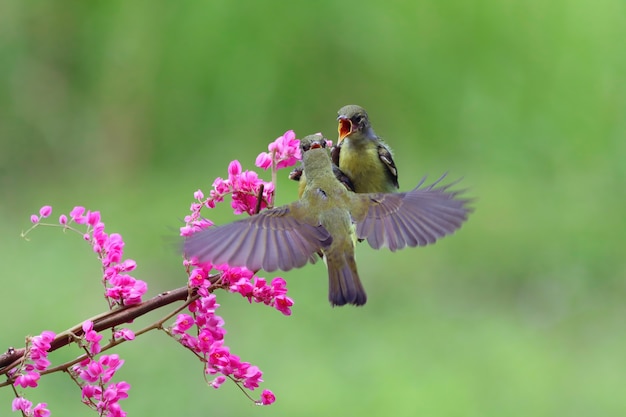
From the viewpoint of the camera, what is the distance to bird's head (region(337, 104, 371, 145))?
1.35 metres

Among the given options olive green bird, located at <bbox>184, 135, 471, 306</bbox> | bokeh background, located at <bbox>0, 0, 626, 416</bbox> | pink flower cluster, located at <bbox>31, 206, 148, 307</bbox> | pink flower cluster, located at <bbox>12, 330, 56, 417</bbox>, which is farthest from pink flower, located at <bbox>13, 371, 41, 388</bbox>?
bokeh background, located at <bbox>0, 0, 626, 416</bbox>

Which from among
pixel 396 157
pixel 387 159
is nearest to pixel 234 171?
pixel 387 159

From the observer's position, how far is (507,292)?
12.7 feet

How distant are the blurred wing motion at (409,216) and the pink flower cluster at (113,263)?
31 cm

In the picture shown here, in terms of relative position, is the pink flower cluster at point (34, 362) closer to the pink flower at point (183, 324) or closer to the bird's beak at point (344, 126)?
the pink flower at point (183, 324)

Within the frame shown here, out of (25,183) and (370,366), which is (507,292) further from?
(25,183)

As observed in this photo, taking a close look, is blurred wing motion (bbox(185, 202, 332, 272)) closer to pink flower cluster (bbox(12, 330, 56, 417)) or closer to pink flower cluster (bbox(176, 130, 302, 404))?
pink flower cluster (bbox(176, 130, 302, 404))

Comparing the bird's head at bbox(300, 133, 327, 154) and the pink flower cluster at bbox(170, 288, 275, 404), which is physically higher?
the bird's head at bbox(300, 133, 327, 154)

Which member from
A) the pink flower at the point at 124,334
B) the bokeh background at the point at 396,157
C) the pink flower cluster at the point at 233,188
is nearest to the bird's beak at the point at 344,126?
the pink flower cluster at the point at 233,188

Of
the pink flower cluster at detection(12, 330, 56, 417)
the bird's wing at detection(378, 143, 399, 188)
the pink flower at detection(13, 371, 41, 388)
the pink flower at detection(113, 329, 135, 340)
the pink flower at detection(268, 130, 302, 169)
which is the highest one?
the bird's wing at detection(378, 143, 399, 188)

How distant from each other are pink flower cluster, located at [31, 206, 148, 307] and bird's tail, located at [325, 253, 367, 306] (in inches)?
9.6

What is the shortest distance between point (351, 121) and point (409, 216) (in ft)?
0.57

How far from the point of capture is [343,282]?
119 cm

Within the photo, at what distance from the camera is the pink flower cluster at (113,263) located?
101 cm
